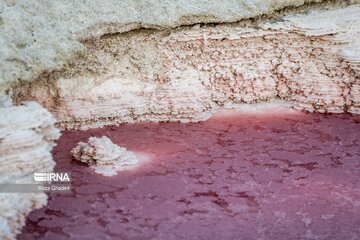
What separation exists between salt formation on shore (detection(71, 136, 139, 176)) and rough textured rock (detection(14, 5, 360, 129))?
700 millimetres

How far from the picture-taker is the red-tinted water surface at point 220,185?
309 centimetres

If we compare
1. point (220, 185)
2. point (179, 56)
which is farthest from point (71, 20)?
point (220, 185)

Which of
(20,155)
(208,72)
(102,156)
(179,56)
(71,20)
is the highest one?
(71,20)

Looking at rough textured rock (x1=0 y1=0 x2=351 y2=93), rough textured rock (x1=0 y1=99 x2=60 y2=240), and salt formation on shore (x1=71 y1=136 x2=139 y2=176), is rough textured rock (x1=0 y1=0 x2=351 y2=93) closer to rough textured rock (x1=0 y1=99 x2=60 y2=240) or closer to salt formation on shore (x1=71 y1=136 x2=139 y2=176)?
rough textured rock (x1=0 y1=99 x2=60 y2=240)

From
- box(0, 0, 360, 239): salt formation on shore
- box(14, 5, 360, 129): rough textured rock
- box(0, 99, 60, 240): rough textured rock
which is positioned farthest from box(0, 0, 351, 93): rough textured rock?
box(0, 99, 60, 240): rough textured rock

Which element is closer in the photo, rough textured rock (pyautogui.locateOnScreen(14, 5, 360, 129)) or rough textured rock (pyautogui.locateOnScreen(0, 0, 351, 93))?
rough textured rock (pyautogui.locateOnScreen(0, 0, 351, 93))

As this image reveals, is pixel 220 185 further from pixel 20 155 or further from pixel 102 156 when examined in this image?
pixel 20 155

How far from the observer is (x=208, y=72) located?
4762mm

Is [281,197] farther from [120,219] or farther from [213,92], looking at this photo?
[213,92]

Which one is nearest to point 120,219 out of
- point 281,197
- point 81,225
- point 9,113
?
point 81,225

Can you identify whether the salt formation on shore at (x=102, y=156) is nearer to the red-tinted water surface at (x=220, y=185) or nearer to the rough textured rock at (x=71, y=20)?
the red-tinted water surface at (x=220, y=185)

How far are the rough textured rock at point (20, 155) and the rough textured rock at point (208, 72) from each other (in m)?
1.13

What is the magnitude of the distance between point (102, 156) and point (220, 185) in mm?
1159

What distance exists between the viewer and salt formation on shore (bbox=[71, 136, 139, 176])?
3686mm
